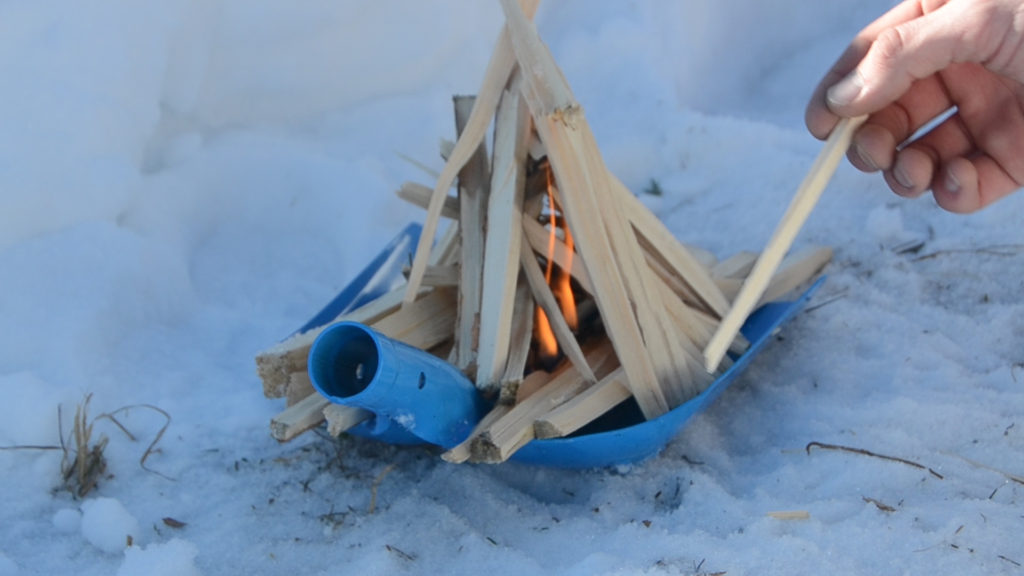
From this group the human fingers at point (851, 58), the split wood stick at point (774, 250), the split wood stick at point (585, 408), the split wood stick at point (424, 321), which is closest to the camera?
the split wood stick at point (774, 250)

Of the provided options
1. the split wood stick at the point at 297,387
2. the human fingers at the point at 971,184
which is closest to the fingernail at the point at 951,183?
the human fingers at the point at 971,184

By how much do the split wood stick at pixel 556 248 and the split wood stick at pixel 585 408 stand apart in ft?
0.51

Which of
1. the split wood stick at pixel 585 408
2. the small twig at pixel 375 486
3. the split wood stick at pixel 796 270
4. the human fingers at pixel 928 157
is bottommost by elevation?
the split wood stick at pixel 796 270

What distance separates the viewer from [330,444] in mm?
1598

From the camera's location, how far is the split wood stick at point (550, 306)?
144 centimetres

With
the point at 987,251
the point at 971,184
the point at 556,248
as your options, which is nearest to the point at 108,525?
the point at 556,248

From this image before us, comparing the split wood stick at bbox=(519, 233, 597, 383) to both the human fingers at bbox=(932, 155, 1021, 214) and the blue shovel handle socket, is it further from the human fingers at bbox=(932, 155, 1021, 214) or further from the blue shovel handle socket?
the human fingers at bbox=(932, 155, 1021, 214)

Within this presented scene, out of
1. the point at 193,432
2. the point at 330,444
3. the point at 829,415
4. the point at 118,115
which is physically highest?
the point at 118,115

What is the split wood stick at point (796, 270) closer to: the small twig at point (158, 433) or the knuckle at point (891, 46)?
the knuckle at point (891, 46)

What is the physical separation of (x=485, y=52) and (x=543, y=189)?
120 centimetres

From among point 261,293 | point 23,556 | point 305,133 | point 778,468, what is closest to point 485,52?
point 305,133

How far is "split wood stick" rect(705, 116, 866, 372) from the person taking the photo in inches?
42.9

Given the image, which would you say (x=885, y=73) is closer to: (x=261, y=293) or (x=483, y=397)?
(x=483, y=397)

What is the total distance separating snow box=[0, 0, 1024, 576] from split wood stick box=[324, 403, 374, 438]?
187mm
